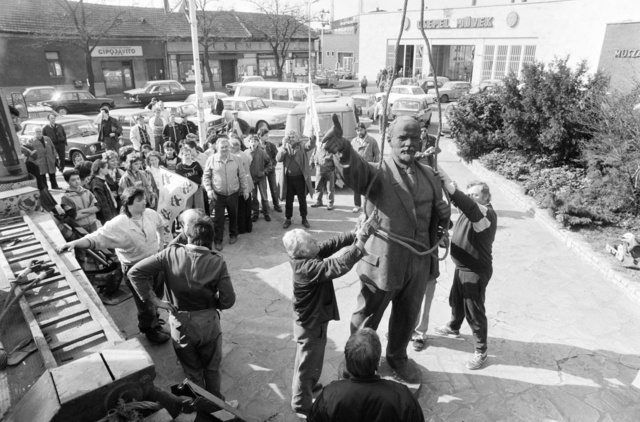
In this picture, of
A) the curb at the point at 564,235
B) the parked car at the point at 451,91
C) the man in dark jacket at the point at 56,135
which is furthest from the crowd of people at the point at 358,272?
the parked car at the point at 451,91

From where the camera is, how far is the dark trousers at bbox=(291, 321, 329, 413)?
11.9ft

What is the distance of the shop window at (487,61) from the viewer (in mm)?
33750

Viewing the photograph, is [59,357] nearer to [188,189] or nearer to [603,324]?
[188,189]

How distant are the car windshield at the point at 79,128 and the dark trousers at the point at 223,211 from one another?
7722mm

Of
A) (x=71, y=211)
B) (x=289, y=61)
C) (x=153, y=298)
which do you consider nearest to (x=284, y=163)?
(x=71, y=211)

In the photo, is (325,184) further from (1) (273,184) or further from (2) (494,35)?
(2) (494,35)

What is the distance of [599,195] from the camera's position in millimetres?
8227

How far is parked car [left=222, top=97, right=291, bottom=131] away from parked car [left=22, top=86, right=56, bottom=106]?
447 inches

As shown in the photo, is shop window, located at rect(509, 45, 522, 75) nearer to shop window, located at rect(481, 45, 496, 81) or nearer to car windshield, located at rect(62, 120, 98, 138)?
shop window, located at rect(481, 45, 496, 81)

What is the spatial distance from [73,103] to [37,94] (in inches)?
77.8

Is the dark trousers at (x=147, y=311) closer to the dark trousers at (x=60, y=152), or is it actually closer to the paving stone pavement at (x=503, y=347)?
the paving stone pavement at (x=503, y=347)

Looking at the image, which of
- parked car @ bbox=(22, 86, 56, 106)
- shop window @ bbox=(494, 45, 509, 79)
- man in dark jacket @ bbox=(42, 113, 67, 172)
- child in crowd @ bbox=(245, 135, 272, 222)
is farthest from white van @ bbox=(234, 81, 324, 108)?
shop window @ bbox=(494, 45, 509, 79)

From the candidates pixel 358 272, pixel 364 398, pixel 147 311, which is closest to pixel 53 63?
pixel 147 311

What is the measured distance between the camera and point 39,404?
2363 millimetres
